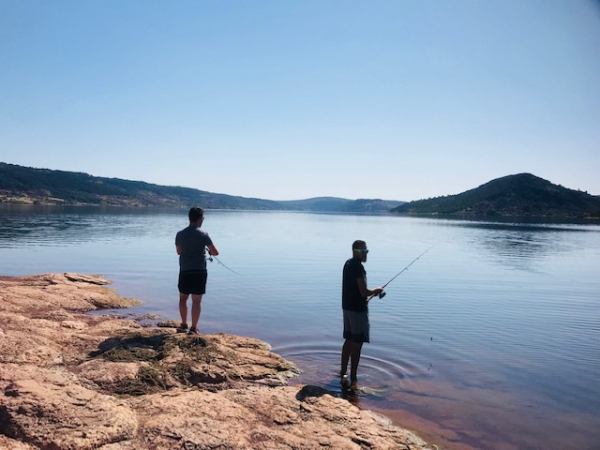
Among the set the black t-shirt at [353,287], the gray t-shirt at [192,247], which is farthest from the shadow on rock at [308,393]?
the gray t-shirt at [192,247]

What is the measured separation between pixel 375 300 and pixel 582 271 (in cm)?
1795

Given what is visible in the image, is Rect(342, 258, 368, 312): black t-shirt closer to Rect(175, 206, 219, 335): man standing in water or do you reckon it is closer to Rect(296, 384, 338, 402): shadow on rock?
Rect(296, 384, 338, 402): shadow on rock

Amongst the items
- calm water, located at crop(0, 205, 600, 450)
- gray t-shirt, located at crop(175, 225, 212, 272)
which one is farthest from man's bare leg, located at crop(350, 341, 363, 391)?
gray t-shirt, located at crop(175, 225, 212, 272)

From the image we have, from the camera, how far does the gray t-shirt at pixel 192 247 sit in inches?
370

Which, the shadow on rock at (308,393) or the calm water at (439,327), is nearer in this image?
the shadow on rock at (308,393)

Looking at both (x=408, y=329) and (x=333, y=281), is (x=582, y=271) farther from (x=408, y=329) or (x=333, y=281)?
(x=408, y=329)

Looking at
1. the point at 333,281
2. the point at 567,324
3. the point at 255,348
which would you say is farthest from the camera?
the point at 333,281

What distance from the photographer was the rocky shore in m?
4.98

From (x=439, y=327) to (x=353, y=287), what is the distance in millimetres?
7023

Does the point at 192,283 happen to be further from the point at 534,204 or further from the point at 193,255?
the point at 534,204

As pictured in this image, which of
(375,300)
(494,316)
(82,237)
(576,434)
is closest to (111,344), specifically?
(576,434)

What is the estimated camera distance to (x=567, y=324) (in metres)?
14.5

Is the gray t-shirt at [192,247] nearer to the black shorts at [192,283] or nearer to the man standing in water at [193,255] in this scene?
the man standing in water at [193,255]

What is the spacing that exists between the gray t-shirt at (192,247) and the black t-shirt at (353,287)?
10.5ft
